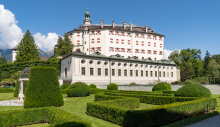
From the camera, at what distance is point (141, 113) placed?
789 centimetres

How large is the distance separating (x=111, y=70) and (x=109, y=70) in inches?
21.7

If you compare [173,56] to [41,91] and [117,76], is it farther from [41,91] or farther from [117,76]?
[41,91]

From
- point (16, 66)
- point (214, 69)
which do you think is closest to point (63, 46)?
point (16, 66)

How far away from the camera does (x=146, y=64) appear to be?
47562 mm

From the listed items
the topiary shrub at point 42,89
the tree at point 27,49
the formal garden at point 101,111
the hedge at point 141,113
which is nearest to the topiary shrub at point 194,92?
the formal garden at point 101,111

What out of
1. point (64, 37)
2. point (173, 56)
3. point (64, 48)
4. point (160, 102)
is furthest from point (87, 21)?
point (160, 102)

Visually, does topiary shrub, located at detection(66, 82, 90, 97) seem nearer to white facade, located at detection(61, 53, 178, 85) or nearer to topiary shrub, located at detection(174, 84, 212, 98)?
topiary shrub, located at detection(174, 84, 212, 98)

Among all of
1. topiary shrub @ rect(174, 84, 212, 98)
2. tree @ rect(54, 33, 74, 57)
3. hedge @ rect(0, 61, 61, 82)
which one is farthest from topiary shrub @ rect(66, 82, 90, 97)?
tree @ rect(54, 33, 74, 57)

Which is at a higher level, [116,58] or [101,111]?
[116,58]

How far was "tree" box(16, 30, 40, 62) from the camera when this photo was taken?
43141 mm

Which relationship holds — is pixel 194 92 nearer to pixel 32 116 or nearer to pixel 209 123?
pixel 209 123

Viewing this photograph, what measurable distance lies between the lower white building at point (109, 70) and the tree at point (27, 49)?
896cm

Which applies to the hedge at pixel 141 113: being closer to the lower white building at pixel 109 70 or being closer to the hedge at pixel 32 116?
the hedge at pixel 32 116

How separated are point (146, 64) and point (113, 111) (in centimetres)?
3982
